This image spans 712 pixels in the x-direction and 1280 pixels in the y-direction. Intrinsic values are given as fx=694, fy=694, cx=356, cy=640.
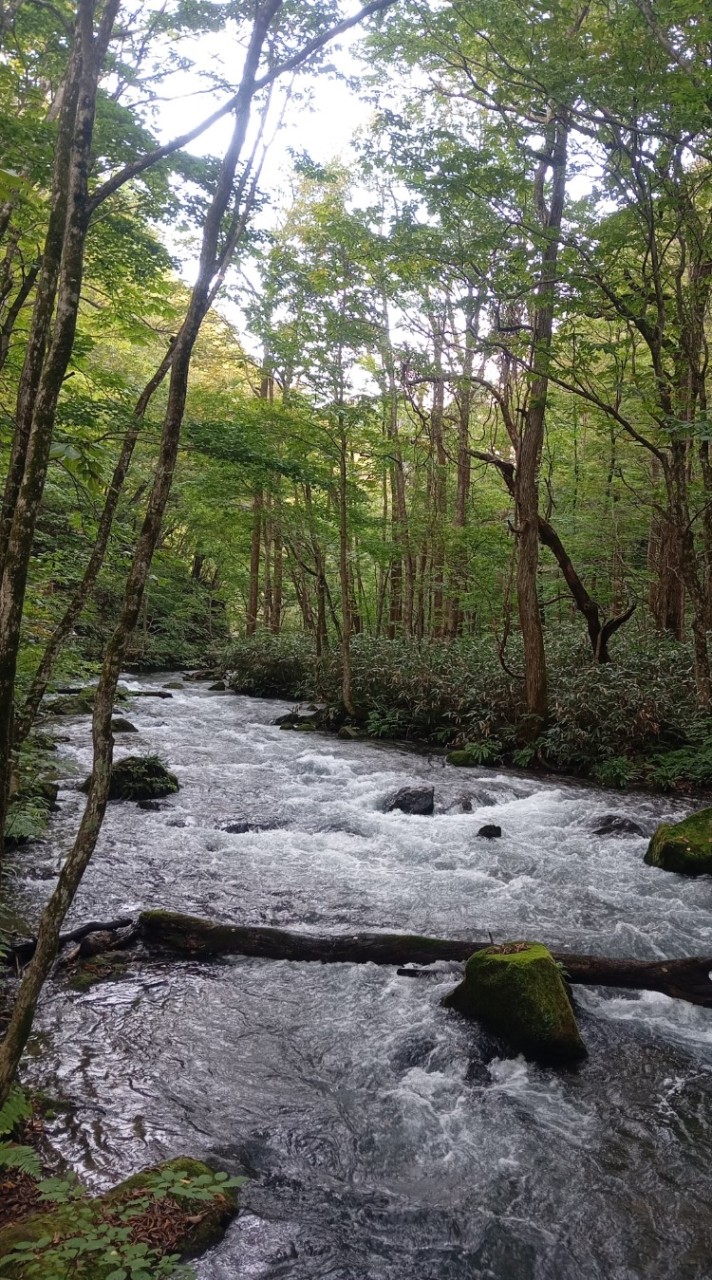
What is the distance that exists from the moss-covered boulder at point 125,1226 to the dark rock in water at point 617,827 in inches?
277

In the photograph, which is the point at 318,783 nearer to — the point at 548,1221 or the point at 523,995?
the point at 523,995

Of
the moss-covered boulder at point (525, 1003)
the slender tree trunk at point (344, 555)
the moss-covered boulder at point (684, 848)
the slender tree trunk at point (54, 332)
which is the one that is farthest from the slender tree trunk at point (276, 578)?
the moss-covered boulder at point (525, 1003)

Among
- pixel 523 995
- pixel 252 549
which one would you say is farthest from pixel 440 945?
pixel 252 549

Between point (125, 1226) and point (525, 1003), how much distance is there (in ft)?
8.91

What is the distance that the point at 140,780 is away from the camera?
409 inches

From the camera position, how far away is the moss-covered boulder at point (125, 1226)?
2.47 meters

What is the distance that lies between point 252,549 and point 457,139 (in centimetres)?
1545

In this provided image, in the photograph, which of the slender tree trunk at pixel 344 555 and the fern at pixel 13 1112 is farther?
the slender tree trunk at pixel 344 555

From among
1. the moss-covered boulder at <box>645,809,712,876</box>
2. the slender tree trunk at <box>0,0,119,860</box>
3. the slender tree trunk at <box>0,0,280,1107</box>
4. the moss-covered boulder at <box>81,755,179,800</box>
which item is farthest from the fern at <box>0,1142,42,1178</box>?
the moss-covered boulder at <box>81,755,179,800</box>

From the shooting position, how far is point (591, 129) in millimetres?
9219

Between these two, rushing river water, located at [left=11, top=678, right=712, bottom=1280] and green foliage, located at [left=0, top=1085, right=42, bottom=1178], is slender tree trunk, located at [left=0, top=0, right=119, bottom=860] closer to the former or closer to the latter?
green foliage, located at [left=0, top=1085, right=42, bottom=1178]

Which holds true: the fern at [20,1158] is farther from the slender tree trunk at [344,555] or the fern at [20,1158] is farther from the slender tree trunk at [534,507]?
the slender tree trunk at [344,555]

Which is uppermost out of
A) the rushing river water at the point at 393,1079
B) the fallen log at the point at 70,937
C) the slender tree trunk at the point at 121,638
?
the slender tree trunk at the point at 121,638

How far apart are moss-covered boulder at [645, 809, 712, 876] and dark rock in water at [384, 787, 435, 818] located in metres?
3.09
